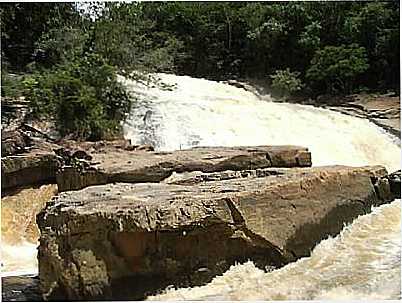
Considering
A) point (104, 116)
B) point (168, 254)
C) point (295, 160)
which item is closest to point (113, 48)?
point (104, 116)

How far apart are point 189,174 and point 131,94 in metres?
2.98

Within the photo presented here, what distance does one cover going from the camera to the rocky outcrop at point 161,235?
294cm

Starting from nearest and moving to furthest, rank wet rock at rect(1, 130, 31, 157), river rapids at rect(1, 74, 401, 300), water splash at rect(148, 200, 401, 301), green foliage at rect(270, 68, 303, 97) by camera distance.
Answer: water splash at rect(148, 200, 401, 301), river rapids at rect(1, 74, 401, 300), wet rock at rect(1, 130, 31, 157), green foliage at rect(270, 68, 303, 97)

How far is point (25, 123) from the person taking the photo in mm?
6191

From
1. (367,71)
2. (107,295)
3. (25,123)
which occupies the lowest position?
(107,295)

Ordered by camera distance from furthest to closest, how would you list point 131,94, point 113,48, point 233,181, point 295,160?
point 113,48
point 131,94
point 295,160
point 233,181

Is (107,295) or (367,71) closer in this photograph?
(107,295)

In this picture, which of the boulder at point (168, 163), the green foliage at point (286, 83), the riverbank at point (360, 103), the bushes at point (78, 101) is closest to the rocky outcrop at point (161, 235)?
the boulder at point (168, 163)

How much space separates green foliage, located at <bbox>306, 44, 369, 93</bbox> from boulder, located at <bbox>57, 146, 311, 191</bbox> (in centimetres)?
443

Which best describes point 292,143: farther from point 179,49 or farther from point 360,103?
point 179,49

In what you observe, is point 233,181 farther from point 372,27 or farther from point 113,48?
point 372,27

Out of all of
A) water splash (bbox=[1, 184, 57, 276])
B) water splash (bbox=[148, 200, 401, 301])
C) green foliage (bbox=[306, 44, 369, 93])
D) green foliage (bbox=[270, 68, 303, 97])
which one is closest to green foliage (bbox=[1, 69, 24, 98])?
water splash (bbox=[1, 184, 57, 276])

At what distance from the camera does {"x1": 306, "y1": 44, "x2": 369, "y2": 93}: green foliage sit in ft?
30.3

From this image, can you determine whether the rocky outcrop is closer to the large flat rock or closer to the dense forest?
the large flat rock
